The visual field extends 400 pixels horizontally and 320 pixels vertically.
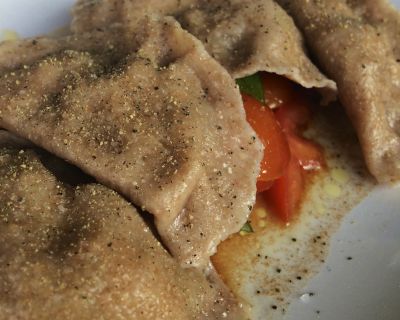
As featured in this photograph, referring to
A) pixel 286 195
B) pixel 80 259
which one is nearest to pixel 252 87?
pixel 286 195

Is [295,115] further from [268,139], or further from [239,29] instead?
[239,29]

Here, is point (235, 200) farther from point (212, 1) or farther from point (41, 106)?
point (212, 1)

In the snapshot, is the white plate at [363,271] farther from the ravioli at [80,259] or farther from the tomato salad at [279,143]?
the ravioli at [80,259]

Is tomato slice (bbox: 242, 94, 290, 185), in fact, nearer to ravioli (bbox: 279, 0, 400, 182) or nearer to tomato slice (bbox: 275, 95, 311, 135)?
tomato slice (bbox: 275, 95, 311, 135)

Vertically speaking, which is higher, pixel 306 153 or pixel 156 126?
pixel 156 126

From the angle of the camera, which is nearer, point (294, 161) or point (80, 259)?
point (80, 259)

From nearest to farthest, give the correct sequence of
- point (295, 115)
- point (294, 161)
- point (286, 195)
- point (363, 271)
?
point (363, 271) < point (286, 195) < point (294, 161) < point (295, 115)

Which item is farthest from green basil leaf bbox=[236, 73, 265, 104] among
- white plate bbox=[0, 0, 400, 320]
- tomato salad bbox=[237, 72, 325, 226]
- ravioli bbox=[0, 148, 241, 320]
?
ravioli bbox=[0, 148, 241, 320]
